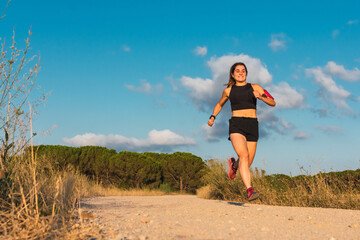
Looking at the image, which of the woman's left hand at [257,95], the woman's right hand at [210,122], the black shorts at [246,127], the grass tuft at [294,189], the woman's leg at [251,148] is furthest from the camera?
the grass tuft at [294,189]

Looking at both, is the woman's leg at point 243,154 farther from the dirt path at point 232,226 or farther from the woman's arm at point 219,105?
the dirt path at point 232,226

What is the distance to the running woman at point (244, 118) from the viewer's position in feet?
19.5

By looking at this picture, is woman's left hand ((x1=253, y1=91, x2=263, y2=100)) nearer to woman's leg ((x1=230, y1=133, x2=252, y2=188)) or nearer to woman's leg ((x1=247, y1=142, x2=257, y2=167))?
woman's leg ((x1=230, y1=133, x2=252, y2=188))

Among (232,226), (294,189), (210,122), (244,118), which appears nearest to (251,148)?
(244,118)

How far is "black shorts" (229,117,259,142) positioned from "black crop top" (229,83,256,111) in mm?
242

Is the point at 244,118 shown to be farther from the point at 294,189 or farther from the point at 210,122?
the point at 294,189

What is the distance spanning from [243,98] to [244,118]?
378 millimetres

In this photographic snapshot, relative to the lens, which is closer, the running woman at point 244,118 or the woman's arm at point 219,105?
the running woman at point 244,118

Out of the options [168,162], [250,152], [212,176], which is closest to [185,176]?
[168,162]

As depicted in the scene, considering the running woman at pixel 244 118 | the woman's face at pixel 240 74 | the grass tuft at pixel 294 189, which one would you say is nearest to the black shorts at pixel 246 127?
the running woman at pixel 244 118

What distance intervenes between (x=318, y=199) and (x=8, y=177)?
22.4 feet

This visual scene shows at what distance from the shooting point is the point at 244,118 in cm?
609

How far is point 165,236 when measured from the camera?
Result: 11.3 ft

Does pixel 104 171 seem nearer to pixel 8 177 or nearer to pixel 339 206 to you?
pixel 339 206
